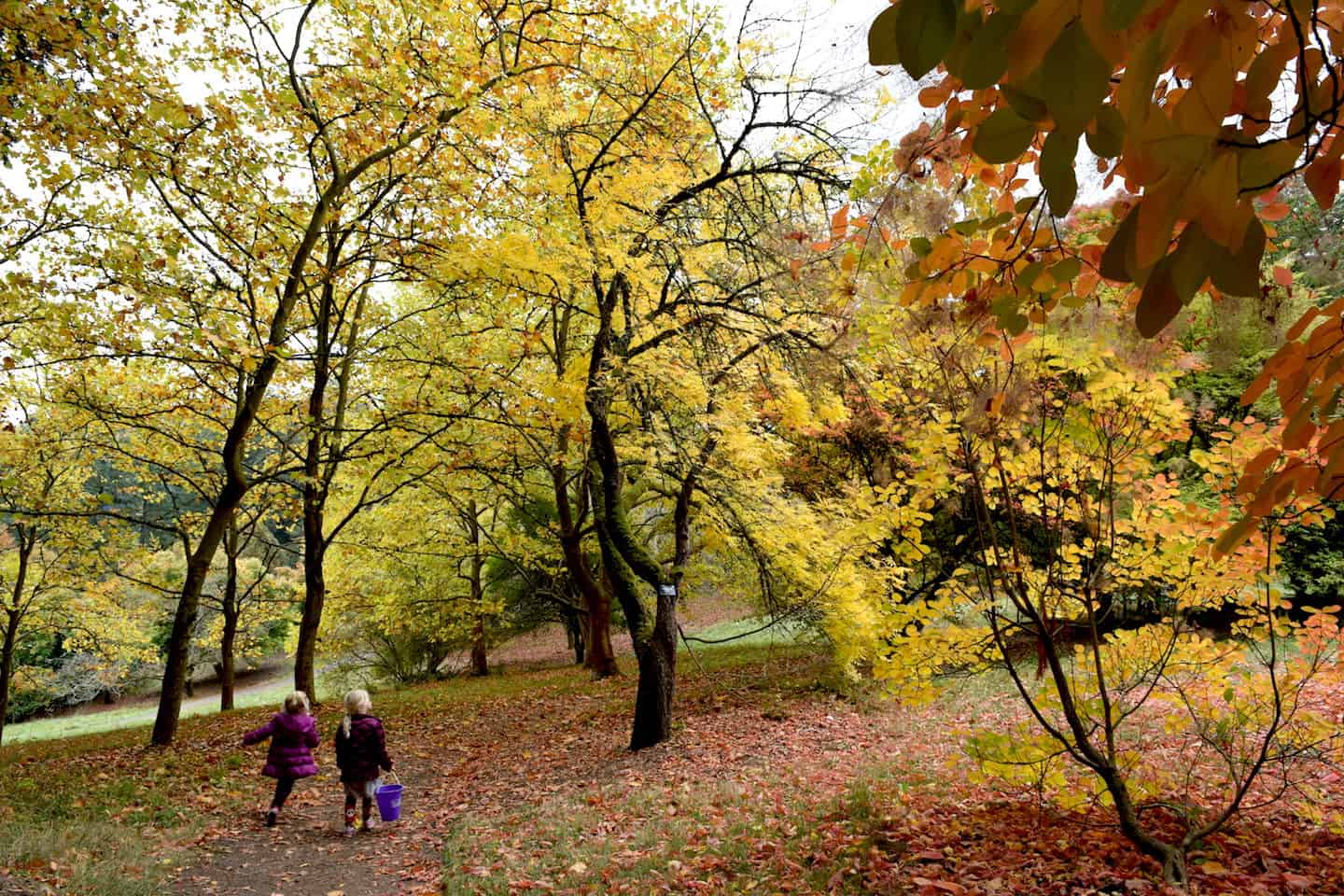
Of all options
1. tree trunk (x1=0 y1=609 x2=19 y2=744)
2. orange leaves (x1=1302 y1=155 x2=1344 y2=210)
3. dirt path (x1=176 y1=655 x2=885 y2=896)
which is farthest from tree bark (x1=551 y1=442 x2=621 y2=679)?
orange leaves (x1=1302 y1=155 x2=1344 y2=210)

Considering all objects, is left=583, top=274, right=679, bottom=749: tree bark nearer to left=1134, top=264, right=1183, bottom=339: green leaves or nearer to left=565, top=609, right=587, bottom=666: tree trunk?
left=1134, top=264, right=1183, bottom=339: green leaves

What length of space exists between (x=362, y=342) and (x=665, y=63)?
24.7 ft

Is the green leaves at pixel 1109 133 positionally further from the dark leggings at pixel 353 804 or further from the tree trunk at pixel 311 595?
the tree trunk at pixel 311 595

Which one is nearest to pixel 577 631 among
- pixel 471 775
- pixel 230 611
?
pixel 230 611

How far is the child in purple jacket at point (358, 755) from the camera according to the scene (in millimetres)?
6438

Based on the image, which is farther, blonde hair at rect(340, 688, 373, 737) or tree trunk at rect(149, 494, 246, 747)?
tree trunk at rect(149, 494, 246, 747)

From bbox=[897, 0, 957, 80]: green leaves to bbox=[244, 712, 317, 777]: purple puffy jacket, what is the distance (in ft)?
24.7

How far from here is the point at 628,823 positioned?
5.88 metres

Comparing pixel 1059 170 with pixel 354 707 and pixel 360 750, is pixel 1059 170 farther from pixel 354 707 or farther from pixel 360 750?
pixel 360 750

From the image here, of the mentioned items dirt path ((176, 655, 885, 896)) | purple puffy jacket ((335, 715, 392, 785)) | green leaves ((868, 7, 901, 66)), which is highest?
green leaves ((868, 7, 901, 66))

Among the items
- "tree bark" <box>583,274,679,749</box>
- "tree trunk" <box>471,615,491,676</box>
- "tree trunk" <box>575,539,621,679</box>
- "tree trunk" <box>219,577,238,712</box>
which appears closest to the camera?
"tree bark" <box>583,274,679,749</box>

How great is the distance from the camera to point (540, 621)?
70.4 ft

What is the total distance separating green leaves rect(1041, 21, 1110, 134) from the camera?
0.62 metres

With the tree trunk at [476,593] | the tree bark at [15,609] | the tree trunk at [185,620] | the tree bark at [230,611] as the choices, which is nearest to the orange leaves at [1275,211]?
the tree trunk at [185,620]
